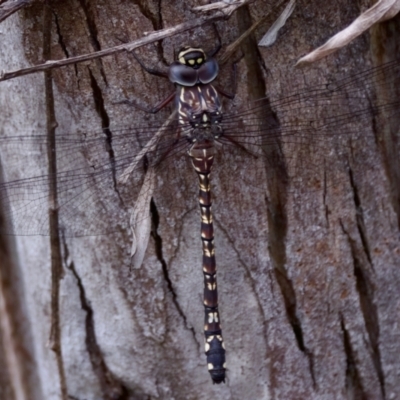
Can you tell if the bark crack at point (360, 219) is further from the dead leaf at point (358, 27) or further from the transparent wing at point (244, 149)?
the dead leaf at point (358, 27)

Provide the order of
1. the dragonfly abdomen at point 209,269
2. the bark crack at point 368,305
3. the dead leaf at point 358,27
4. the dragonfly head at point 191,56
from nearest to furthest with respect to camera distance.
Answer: the dead leaf at point 358,27 < the dragonfly head at point 191,56 < the dragonfly abdomen at point 209,269 < the bark crack at point 368,305

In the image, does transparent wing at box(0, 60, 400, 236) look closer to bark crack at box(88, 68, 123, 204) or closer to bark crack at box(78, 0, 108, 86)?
bark crack at box(88, 68, 123, 204)

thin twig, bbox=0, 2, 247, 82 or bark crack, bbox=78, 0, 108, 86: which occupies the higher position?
bark crack, bbox=78, 0, 108, 86

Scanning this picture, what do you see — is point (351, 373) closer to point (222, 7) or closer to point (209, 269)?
point (209, 269)

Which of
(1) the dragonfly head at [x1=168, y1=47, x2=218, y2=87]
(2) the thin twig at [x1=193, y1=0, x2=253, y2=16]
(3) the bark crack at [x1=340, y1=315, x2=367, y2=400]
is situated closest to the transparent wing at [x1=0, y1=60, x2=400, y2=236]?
(1) the dragonfly head at [x1=168, y1=47, x2=218, y2=87]

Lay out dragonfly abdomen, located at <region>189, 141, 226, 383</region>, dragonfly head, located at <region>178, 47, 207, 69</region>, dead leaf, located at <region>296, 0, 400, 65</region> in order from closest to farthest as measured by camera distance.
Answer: dead leaf, located at <region>296, 0, 400, 65</region> → dragonfly head, located at <region>178, 47, 207, 69</region> → dragonfly abdomen, located at <region>189, 141, 226, 383</region>

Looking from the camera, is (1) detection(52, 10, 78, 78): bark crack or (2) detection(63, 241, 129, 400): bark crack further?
(2) detection(63, 241, 129, 400): bark crack

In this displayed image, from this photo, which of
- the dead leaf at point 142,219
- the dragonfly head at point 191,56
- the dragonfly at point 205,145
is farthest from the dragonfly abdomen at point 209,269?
the dragonfly head at point 191,56

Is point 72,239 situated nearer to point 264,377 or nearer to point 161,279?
point 161,279
